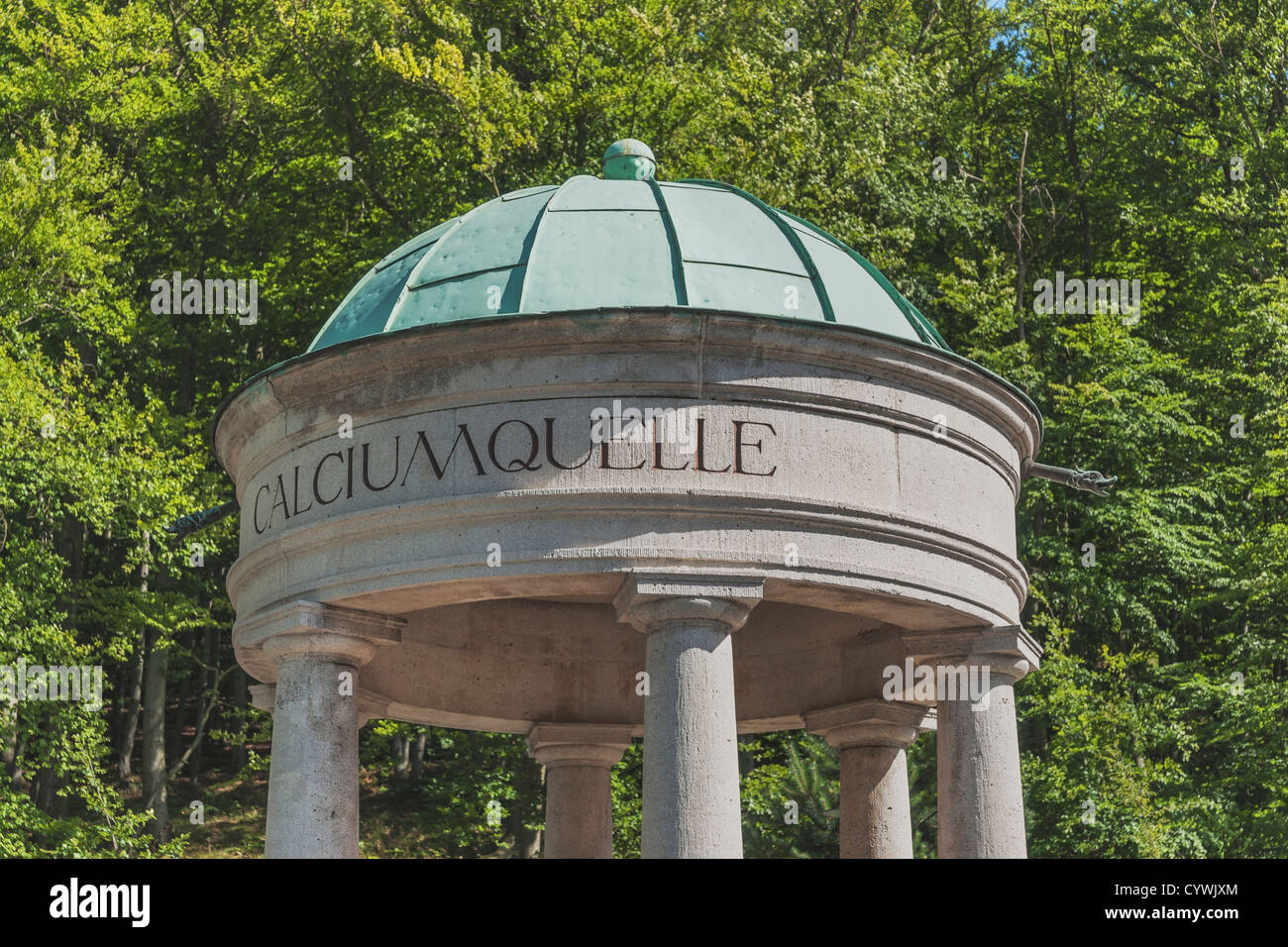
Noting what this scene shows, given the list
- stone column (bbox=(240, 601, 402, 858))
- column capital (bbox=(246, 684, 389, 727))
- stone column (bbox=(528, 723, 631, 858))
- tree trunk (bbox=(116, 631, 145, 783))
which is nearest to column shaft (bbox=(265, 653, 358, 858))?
stone column (bbox=(240, 601, 402, 858))

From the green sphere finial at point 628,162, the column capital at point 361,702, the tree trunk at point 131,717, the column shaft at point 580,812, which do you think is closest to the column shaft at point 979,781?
the column shaft at point 580,812

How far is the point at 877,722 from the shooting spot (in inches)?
749

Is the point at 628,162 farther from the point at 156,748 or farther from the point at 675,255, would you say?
the point at 156,748

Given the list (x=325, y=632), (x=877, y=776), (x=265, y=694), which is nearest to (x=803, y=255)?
(x=325, y=632)

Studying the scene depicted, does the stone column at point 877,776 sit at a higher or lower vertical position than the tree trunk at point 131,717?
lower

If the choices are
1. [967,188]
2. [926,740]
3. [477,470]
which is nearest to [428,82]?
[967,188]

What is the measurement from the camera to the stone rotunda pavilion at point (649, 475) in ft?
46.3

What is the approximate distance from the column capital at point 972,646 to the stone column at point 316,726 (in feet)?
15.7

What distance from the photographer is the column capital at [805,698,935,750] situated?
62.2ft

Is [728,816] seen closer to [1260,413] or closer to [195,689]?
[1260,413]

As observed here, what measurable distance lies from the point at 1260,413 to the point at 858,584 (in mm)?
22630

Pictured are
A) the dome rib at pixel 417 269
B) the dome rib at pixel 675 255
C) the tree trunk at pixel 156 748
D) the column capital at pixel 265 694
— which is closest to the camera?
the dome rib at pixel 675 255

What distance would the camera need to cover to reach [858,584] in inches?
574

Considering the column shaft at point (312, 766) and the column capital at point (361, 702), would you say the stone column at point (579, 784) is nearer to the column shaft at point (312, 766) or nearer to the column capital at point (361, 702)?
the column capital at point (361, 702)
